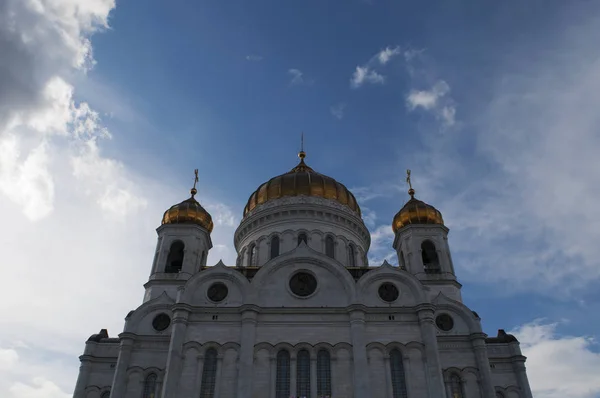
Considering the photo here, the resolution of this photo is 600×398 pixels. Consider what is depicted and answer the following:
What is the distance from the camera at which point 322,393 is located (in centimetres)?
2061

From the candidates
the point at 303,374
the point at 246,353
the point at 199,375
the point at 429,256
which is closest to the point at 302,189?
the point at 429,256

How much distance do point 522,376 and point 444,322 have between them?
4.64 meters

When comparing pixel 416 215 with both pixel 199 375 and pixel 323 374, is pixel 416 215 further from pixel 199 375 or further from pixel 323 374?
pixel 199 375

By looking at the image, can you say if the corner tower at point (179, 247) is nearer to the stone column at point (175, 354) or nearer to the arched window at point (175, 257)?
the arched window at point (175, 257)

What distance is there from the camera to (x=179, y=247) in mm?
27938

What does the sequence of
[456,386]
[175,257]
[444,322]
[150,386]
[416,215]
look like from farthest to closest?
[416,215]
[175,257]
[444,322]
[150,386]
[456,386]

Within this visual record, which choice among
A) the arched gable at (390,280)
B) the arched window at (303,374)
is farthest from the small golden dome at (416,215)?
the arched window at (303,374)

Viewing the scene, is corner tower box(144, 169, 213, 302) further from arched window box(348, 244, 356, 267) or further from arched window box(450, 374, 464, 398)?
arched window box(450, 374, 464, 398)

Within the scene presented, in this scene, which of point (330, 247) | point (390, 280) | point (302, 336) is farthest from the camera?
point (330, 247)

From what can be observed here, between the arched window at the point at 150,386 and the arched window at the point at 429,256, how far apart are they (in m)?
15.8

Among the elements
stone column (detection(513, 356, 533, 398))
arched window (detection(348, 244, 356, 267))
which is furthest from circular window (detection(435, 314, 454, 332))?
arched window (detection(348, 244, 356, 267))

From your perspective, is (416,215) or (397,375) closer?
(397,375)

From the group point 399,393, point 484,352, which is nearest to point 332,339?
point 399,393

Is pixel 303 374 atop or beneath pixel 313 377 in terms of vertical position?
atop
